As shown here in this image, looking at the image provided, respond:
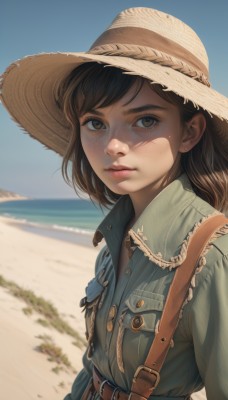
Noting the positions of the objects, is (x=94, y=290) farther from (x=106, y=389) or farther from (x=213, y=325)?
(x=213, y=325)

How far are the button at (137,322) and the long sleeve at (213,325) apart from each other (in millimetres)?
176

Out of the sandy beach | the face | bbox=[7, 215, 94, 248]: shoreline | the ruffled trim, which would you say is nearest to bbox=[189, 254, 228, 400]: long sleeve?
the ruffled trim

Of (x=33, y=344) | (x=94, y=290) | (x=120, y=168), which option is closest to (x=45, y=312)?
(x=33, y=344)

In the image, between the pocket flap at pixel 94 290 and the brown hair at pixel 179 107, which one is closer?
the brown hair at pixel 179 107

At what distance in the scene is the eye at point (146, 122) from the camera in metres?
1.65

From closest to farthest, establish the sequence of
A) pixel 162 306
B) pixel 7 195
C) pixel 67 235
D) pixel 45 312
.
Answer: pixel 162 306
pixel 45 312
pixel 67 235
pixel 7 195

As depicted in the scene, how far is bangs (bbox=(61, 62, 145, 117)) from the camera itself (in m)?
1.68

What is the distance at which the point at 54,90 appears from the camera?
2.19 metres

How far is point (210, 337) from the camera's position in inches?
53.9

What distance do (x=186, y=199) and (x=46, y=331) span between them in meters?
4.89

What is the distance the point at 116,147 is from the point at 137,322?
64 centimetres

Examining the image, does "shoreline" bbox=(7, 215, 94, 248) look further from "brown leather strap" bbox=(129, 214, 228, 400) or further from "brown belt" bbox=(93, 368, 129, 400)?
"brown leather strap" bbox=(129, 214, 228, 400)

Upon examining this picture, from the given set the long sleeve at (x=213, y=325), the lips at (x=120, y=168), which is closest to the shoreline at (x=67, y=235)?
the lips at (x=120, y=168)

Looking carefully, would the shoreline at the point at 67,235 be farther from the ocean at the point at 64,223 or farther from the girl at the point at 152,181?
the girl at the point at 152,181
